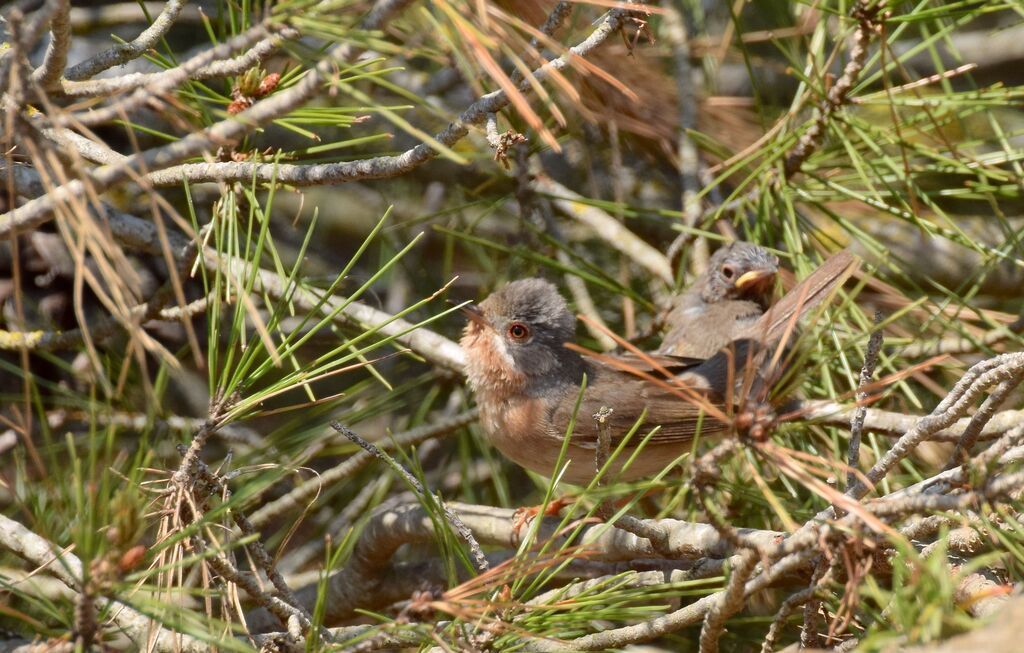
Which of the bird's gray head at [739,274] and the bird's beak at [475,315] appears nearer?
the bird's beak at [475,315]

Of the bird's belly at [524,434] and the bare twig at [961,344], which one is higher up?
the bare twig at [961,344]

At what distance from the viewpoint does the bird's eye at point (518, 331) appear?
4.57 meters

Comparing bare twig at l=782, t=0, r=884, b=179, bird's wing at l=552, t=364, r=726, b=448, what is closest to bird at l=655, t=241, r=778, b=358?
bird's wing at l=552, t=364, r=726, b=448

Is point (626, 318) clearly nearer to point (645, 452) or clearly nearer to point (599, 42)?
point (645, 452)

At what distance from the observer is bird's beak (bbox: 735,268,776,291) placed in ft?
16.7

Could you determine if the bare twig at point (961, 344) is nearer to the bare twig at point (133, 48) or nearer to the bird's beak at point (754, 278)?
the bird's beak at point (754, 278)

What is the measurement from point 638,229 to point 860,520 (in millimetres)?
3986

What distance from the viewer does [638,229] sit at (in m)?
5.96

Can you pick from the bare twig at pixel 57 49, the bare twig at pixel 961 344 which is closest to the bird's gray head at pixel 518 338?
the bare twig at pixel 961 344

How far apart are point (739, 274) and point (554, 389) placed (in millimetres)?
1303

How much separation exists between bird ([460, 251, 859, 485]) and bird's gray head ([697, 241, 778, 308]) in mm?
523

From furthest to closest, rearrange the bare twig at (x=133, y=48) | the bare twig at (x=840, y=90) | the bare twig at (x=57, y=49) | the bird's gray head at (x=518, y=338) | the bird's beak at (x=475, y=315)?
the bird's gray head at (x=518, y=338) → the bird's beak at (x=475, y=315) → the bare twig at (x=840, y=90) → the bare twig at (x=133, y=48) → the bare twig at (x=57, y=49)

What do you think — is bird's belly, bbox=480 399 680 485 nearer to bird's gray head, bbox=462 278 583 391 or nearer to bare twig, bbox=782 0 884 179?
bird's gray head, bbox=462 278 583 391

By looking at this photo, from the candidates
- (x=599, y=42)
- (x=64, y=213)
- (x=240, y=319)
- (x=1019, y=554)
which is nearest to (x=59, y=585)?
(x=240, y=319)
